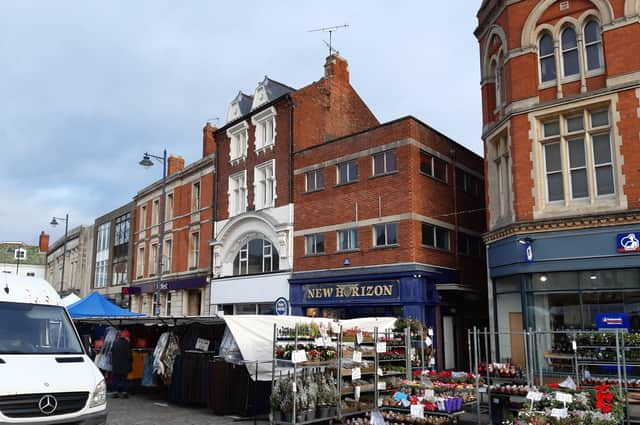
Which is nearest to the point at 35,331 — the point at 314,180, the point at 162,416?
the point at 162,416

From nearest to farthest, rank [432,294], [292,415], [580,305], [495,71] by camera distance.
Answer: [292,415], [580,305], [495,71], [432,294]

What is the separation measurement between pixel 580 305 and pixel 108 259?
3812cm

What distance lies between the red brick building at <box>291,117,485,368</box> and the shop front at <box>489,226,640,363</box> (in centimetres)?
410

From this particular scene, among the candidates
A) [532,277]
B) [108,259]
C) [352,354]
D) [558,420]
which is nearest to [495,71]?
[532,277]

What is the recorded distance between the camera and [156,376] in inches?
638

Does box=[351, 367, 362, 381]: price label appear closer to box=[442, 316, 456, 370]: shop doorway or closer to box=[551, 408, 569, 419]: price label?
box=[551, 408, 569, 419]: price label

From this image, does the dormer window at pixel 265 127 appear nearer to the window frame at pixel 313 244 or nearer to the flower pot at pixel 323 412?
the window frame at pixel 313 244

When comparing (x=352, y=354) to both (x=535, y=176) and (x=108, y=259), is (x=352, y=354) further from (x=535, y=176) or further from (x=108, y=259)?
(x=108, y=259)

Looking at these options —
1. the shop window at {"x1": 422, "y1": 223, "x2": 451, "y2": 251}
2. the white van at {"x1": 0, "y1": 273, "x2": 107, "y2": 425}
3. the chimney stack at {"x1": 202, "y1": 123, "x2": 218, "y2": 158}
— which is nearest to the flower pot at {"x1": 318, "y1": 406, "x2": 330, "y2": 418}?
the white van at {"x1": 0, "y1": 273, "x2": 107, "y2": 425}

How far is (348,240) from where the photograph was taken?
76.3ft

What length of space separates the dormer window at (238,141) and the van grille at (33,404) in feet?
72.2

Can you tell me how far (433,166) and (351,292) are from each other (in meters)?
6.32

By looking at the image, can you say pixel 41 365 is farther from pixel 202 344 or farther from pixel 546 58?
pixel 546 58

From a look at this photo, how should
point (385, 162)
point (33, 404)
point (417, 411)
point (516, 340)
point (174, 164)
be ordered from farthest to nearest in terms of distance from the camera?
point (174, 164)
point (385, 162)
point (516, 340)
point (417, 411)
point (33, 404)
